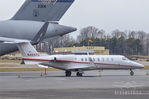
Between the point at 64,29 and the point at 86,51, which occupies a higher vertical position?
the point at 64,29

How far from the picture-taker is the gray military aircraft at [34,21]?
36.2 m

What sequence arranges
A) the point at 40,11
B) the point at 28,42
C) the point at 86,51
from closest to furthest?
the point at 40,11
the point at 28,42
the point at 86,51

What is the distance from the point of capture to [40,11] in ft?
124

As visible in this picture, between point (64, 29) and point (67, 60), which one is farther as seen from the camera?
point (67, 60)

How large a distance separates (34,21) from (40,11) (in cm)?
114

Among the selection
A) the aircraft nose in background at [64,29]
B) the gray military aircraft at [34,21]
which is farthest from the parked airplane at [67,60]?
the aircraft nose in background at [64,29]

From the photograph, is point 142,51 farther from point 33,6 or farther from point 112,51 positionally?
point 33,6

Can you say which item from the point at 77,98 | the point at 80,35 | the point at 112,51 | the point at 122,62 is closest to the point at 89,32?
the point at 80,35

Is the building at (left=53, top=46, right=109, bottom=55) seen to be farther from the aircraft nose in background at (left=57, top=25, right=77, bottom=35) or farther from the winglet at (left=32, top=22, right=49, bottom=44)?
the winglet at (left=32, top=22, right=49, bottom=44)

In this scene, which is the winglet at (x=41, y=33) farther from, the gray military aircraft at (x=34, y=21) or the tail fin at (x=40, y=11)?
the tail fin at (x=40, y=11)

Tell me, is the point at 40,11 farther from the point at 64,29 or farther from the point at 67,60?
the point at 67,60

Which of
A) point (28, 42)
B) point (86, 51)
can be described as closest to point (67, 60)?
point (28, 42)

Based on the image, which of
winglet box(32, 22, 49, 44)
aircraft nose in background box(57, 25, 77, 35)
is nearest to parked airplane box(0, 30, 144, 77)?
winglet box(32, 22, 49, 44)

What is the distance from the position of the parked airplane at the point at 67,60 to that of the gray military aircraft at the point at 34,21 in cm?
67
